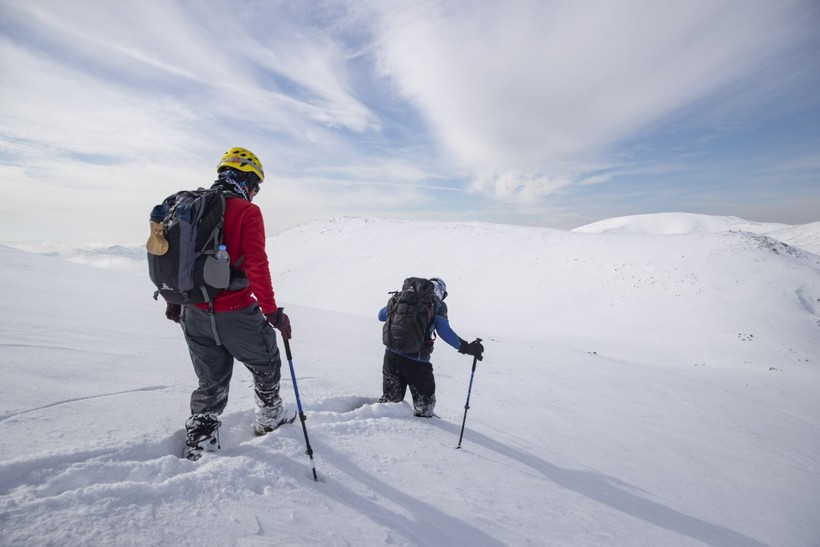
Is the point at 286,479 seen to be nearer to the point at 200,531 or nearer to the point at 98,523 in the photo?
the point at 200,531

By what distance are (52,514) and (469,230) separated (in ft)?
132

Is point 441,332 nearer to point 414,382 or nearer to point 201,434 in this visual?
point 414,382

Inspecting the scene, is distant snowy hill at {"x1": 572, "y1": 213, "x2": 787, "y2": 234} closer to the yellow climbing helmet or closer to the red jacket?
the yellow climbing helmet

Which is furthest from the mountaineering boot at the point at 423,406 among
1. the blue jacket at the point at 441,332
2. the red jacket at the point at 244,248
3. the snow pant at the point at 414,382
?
the red jacket at the point at 244,248

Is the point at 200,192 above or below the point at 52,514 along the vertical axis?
above

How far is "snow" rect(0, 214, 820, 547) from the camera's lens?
2227mm

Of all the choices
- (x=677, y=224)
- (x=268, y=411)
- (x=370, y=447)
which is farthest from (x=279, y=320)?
(x=677, y=224)

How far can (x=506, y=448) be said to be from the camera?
4.43m

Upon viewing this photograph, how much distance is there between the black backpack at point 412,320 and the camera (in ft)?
15.0

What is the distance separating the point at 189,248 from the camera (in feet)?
8.94

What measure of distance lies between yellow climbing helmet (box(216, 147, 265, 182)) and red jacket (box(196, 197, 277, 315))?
1.69 feet

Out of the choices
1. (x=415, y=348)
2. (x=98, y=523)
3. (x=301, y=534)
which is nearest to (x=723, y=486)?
(x=415, y=348)

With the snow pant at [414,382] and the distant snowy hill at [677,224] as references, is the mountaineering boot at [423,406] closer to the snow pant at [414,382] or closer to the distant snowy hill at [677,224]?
the snow pant at [414,382]

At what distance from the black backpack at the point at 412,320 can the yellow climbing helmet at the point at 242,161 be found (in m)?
2.27
